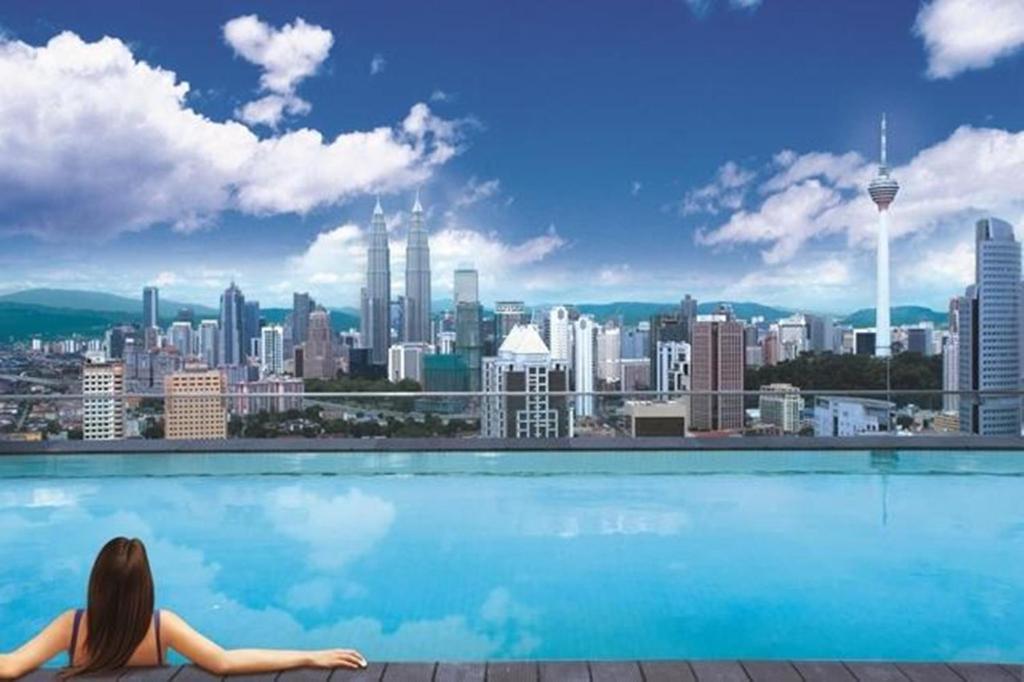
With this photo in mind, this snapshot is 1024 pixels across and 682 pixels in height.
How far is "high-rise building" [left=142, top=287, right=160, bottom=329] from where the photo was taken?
27.7ft

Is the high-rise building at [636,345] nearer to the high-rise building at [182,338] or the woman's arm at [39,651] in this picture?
the high-rise building at [182,338]

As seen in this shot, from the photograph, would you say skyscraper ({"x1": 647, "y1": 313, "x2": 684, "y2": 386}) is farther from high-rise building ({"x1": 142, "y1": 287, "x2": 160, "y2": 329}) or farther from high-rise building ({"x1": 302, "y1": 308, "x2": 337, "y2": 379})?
high-rise building ({"x1": 142, "y1": 287, "x2": 160, "y2": 329})

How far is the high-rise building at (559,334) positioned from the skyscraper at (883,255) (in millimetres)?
2375

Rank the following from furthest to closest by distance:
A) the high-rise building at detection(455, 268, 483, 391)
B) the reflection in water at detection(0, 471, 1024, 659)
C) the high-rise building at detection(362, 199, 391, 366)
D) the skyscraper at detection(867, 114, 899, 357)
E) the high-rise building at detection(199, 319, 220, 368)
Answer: the high-rise building at detection(362, 199, 391, 366) → the high-rise building at detection(199, 319, 220, 368) → the skyscraper at detection(867, 114, 899, 357) → the high-rise building at detection(455, 268, 483, 391) → the reflection in water at detection(0, 471, 1024, 659)

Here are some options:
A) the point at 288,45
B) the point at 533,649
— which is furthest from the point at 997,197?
the point at 533,649

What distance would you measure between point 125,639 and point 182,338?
607 centimetres

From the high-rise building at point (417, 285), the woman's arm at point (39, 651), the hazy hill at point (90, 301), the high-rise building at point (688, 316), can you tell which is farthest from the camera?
the high-rise building at point (417, 285)

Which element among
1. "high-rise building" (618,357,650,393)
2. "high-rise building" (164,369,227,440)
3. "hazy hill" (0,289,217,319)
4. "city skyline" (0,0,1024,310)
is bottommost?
"high-rise building" (164,369,227,440)

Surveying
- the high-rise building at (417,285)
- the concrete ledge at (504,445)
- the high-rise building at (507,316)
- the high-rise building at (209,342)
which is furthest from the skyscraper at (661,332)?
the high-rise building at (209,342)

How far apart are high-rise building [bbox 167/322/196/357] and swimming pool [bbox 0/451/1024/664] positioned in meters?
1.27

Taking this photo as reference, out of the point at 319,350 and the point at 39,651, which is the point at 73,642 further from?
the point at 319,350

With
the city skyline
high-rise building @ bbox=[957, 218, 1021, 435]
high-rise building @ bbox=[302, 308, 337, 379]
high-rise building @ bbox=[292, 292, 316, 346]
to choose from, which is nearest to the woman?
high-rise building @ bbox=[302, 308, 337, 379]

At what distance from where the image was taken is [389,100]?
1634 cm

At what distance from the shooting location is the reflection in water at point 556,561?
318cm
